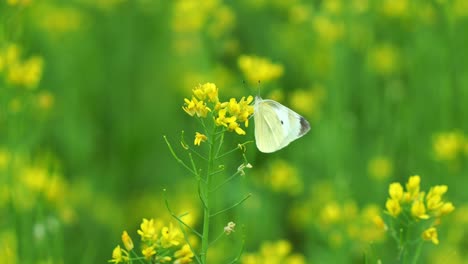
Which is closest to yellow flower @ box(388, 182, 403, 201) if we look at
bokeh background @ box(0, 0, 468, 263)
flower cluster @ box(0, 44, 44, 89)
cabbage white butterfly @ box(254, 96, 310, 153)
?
cabbage white butterfly @ box(254, 96, 310, 153)

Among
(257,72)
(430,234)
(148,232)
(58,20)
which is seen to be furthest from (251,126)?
(58,20)

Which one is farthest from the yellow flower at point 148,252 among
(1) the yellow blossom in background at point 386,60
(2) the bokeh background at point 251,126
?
(1) the yellow blossom in background at point 386,60

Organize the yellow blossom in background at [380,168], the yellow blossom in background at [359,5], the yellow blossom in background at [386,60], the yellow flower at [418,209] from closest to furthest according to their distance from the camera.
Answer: the yellow flower at [418,209]
the yellow blossom in background at [380,168]
the yellow blossom in background at [359,5]
the yellow blossom in background at [386,60]

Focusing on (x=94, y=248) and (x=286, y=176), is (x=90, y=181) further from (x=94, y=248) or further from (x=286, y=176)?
(x=286, y=176)

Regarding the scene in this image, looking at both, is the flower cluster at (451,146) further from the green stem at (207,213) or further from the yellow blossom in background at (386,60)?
the green stem at (207,213)

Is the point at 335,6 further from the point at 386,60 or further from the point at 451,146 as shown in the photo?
the point at 386,60

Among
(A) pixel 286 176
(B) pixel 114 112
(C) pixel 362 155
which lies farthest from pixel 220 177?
(B) pixel 114 112
